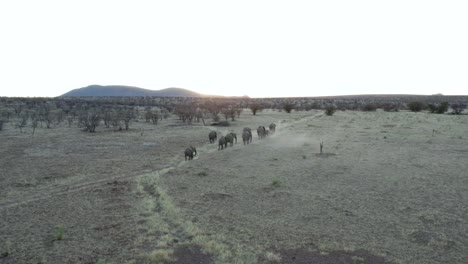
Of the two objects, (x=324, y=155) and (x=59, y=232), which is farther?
(x=324, y=155)

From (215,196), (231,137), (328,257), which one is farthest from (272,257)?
(231,137)

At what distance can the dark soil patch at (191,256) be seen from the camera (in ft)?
33.9

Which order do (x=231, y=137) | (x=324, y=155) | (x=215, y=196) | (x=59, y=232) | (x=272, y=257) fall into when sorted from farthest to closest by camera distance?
(x=231, y=137) → (x=324, y=155) → (x=215, y=196) → (x=59, y=232) → (x=272, y=257)

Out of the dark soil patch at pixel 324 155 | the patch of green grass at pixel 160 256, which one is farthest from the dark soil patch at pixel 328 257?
the dark soil patch at pixel 324 155

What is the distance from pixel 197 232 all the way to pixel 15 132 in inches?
1336

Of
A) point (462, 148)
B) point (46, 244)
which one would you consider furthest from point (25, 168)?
point (462, 148)

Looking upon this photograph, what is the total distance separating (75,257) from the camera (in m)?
10.6

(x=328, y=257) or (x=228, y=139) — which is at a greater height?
(x=228, y=139)

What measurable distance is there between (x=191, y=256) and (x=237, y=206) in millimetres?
4368

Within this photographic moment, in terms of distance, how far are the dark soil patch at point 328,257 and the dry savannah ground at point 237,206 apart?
0.10 ft

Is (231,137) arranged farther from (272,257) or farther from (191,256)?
(272,257)

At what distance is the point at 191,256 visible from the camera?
35.0 feet

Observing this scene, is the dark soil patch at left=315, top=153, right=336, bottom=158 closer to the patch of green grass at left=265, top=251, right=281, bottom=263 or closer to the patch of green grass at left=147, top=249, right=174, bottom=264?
the patch of green grass at left=265, top=251, right=281, bottom=263

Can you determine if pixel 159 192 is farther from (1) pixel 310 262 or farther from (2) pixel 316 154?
(2) pixel 316 154
